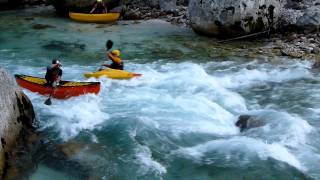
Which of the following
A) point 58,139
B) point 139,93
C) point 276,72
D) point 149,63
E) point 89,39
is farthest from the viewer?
Result: point 89,39

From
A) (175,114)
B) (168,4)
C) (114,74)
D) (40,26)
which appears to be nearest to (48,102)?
(114,74)

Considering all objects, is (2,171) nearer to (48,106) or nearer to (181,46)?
(48,106)

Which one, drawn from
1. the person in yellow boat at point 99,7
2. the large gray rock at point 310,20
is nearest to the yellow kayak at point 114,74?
the large gray rock at point 310,20

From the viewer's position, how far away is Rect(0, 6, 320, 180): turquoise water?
837 cm

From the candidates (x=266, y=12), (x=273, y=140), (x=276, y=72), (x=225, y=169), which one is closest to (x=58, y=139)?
(x=225, y=169)

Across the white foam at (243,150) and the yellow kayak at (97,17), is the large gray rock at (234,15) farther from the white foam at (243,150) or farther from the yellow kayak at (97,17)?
the white foam at (243,150)

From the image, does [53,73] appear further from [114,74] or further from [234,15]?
[234,15]

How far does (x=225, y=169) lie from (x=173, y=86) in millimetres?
4825

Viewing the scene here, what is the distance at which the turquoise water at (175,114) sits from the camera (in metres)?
8.37

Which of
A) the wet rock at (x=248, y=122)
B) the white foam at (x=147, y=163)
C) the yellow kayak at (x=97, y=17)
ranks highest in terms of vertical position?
the yellow kayak at (x=97, y=17)

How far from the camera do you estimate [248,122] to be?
10039mm

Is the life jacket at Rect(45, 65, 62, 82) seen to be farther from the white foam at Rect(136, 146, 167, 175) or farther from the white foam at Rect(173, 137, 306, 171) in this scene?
the white foam at Rect(173, 137, 306, 171)

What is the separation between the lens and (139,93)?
40.1 feet

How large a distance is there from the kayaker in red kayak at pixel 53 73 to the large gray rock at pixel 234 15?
7.16 metres
